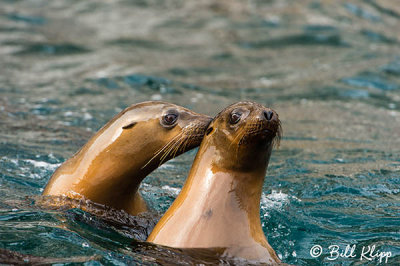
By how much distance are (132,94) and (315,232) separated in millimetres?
5686

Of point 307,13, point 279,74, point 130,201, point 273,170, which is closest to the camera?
point 130,201

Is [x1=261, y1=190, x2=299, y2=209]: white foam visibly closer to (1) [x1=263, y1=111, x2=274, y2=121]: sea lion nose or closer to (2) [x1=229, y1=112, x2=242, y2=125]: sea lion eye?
(2) [x1=229, y1=112, x2=242, y2=125]: sea lion eye

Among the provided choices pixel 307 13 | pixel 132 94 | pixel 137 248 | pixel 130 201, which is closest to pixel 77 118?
pixel 132 94

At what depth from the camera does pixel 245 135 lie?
3.69 m

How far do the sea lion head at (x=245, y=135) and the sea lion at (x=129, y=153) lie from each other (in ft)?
1.71

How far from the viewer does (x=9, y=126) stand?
299 inches

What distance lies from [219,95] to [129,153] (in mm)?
5932

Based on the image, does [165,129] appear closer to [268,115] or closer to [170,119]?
[170,119]

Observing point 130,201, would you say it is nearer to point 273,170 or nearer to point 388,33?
point 273,170

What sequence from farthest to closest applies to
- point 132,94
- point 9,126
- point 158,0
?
point 158,0 → point 132,94 → point 9,126

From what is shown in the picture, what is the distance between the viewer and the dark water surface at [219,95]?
444 centimetres
